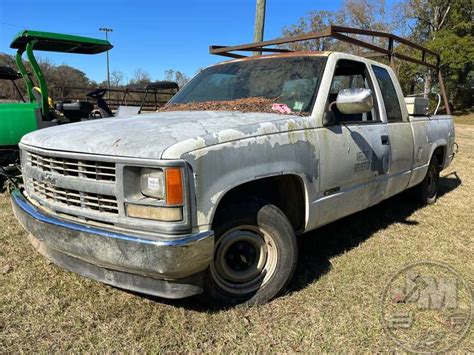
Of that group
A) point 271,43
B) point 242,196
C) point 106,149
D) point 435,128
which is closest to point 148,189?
point 106,149

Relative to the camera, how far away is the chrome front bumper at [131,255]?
2350 millimetres

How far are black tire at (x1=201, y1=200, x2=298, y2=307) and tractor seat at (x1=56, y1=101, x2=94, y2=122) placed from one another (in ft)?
15.3

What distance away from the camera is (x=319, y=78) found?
3.54 m

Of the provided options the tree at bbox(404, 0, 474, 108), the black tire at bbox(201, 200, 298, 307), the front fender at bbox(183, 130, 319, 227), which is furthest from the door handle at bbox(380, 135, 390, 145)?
the tree at bbox(404, 0, 474, 108)

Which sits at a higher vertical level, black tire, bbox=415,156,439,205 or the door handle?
the door handle

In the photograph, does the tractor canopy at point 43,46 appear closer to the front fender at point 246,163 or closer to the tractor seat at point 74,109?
the tractor seat at point 74,109

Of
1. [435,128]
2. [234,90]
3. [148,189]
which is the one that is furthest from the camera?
[435,128]

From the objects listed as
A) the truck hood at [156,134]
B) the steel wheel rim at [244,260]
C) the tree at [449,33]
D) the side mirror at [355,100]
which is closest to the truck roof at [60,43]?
the truck hood at [156,134]

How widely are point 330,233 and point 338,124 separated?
1.53 m

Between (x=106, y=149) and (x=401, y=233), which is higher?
(x=106, y=149)

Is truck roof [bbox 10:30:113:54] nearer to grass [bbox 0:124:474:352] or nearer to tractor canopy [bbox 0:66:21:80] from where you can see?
tractor canopy [bbox 0:66:21:80]

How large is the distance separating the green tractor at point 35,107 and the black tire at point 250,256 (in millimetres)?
3783

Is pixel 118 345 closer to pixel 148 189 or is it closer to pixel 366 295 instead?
pixel 148 189

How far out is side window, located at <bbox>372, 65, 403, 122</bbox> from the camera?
4414 millimetres
